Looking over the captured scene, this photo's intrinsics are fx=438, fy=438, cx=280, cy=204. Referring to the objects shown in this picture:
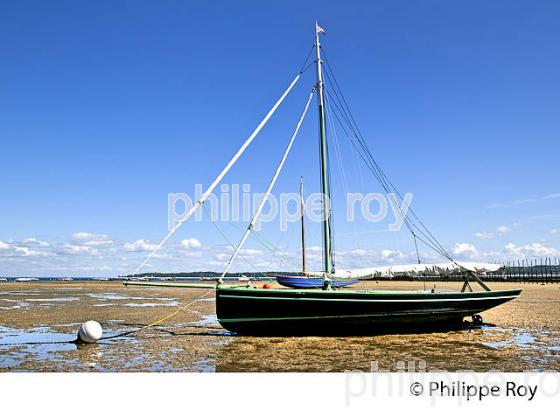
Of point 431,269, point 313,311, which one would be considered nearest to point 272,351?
point 313,311

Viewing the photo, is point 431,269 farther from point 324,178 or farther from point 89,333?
point 89,333

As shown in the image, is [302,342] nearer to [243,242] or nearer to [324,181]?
[243,242]

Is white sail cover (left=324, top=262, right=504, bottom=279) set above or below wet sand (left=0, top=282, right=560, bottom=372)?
below

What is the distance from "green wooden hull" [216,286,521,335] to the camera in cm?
1473

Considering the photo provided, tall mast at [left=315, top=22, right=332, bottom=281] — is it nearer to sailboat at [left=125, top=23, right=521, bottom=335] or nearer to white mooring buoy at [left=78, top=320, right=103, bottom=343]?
sailboat at [left=125, top=23, right=521, bottom=335]

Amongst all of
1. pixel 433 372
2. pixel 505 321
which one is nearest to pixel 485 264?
pixel 505 321

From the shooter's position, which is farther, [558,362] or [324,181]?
[324,181]

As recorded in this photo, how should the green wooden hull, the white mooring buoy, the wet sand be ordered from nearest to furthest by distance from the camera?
the wet sand < the white mooring buoy < the green wooden hull

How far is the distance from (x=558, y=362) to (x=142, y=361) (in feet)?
34.6

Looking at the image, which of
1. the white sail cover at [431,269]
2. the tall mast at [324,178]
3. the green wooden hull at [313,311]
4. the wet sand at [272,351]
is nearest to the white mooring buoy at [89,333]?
the wet sand at [272,351]

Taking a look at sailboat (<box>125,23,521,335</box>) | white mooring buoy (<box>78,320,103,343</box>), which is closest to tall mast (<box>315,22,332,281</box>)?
sailboat (<box>125,23,521,335</box>)

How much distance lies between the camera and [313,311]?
15.0 m

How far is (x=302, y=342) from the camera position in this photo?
14047 millimetres

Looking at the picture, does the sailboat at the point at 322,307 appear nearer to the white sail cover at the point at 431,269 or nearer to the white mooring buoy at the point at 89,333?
the white mooring buoy at the point at 89,333
